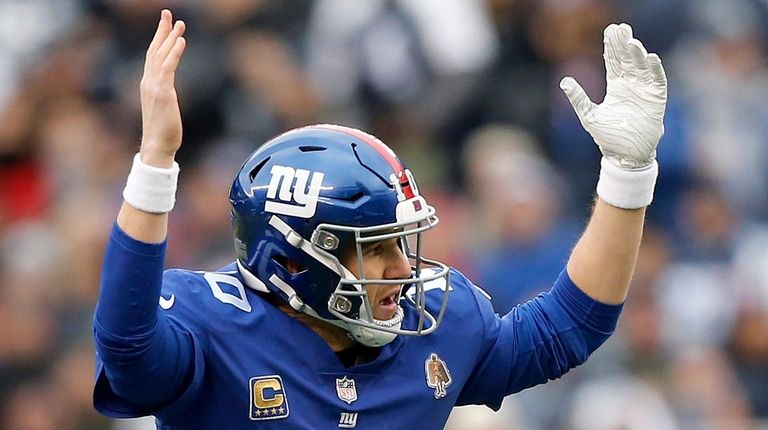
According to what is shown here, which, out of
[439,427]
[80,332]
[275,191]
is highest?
[275,191]

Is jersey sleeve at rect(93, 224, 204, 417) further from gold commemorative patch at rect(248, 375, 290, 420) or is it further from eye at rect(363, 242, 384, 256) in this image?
eye at rect(363, 242, 384, 256)

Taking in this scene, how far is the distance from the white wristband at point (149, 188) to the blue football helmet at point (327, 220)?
1.13ft

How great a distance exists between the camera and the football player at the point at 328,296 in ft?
10.4

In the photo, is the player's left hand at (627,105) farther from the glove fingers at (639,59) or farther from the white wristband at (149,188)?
the white wristband at (149,188)

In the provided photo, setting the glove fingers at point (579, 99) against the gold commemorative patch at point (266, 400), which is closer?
the gold commemorative patch at point (266, 400)

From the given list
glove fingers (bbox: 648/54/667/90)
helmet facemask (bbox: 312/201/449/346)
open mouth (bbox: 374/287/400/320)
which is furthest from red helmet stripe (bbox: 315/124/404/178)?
glove fingers (bbox: 648/54/667/90)

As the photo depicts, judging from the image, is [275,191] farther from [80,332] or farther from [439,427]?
[80,332]

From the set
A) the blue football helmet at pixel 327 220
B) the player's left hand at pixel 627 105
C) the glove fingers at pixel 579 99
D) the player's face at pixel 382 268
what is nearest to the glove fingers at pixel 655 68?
the player's left hand at pixel 627 105

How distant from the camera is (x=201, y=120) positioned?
8125mm

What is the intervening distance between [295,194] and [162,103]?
428 mm

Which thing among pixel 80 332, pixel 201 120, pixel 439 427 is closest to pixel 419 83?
pixel 201 120

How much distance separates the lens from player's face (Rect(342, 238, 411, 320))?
11.3 ft

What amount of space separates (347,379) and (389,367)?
0.40 ft

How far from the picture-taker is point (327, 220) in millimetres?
3406
